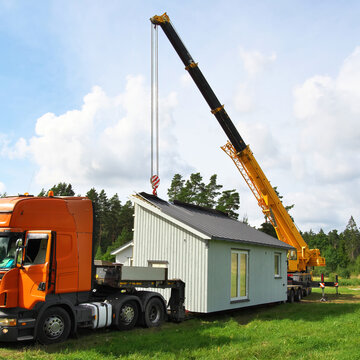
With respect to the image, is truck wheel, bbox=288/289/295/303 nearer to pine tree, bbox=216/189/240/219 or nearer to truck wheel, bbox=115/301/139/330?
truck wheel, bbox=115/301/139/330

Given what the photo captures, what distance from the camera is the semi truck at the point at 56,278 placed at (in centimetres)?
936

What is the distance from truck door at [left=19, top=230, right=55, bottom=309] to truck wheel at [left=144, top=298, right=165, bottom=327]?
12.3 ft

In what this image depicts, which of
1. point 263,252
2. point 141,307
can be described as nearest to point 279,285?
point 263,252

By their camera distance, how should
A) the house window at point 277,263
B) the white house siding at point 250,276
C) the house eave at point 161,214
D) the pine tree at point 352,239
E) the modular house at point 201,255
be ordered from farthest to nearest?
the pine tree at point 352,239, the house window at point 277,263, the white house siding at point 250,276, the modular house at point 201,255, the house eave at point 161,214

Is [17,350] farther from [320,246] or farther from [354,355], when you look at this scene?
[320,246]

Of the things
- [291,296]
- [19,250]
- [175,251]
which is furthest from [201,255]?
[291,296]

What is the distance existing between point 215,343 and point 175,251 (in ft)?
17.3

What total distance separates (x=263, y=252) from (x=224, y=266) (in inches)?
143

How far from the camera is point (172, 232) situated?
15164 mm

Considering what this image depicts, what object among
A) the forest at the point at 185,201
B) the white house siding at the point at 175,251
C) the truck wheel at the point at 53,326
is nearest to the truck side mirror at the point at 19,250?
the truck wheel at the point at 53,326

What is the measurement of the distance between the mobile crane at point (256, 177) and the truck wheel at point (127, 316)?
12.2 m

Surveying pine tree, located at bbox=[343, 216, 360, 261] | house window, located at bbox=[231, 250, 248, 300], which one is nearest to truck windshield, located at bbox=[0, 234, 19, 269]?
house window, located at bbox=[231, 250, 248, 300]

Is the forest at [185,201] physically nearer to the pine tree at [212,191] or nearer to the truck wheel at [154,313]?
the pine tree at [212,191]

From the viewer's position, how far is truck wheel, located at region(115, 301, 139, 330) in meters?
11.7
